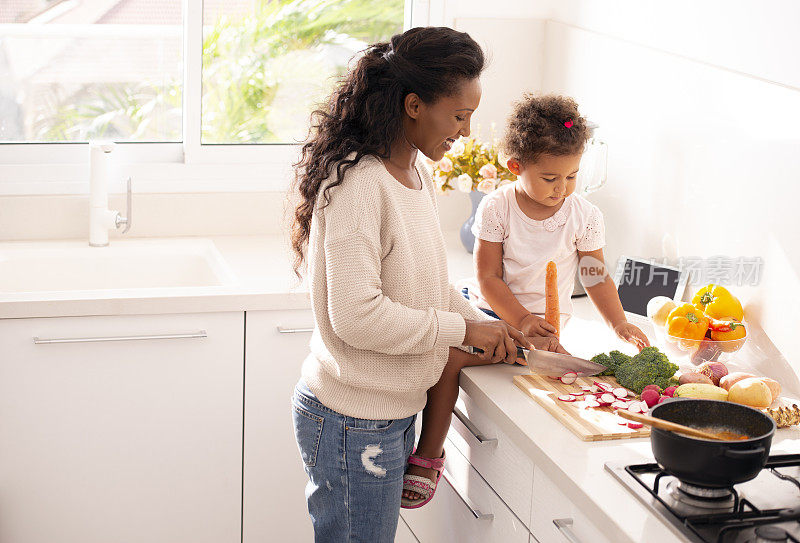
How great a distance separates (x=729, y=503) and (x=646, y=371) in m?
0.40

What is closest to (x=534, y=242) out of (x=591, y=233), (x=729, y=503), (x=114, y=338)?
(x=591, y=233)

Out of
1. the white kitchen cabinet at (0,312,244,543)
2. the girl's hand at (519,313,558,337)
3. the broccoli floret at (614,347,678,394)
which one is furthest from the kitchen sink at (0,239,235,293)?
the broccoli floret at (614,347,678,394)

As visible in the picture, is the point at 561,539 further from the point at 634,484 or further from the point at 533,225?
the point at 533,225

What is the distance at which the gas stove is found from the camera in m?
1.24

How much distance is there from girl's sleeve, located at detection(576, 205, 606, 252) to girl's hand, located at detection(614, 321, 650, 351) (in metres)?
0.16

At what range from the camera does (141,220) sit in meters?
2.73

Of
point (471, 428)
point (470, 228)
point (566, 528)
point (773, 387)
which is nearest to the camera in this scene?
point (566, 528)

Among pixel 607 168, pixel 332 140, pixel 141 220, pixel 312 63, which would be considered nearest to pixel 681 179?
pixel 607 168

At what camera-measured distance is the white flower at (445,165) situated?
2580 millimetres

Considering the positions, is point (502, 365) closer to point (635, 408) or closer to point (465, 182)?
point (635, 408)

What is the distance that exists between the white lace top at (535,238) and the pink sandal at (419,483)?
330 mm

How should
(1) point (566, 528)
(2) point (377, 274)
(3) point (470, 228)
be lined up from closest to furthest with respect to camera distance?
(1) point (566, 528) → (2) point (377, 274) → (3) point (470, 228)

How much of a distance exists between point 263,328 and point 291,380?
0.15 m

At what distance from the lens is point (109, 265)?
2600 millimetres
